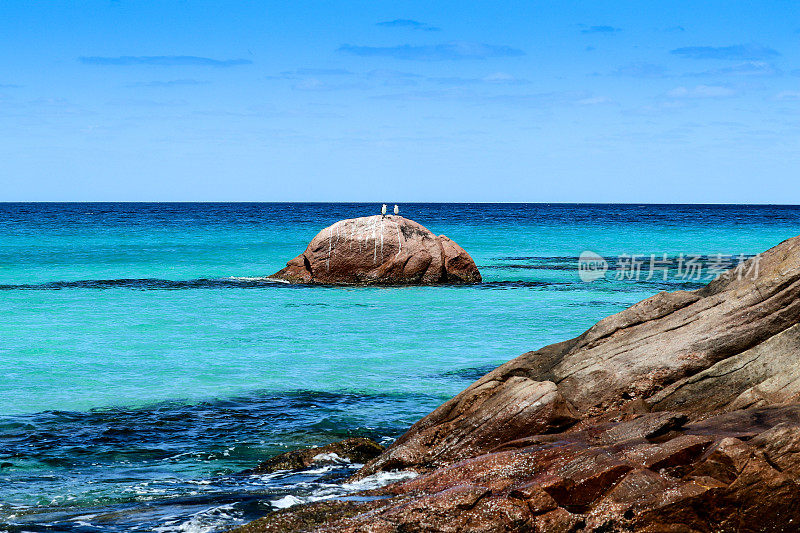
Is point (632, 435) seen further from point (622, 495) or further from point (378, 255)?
point (378, 255)

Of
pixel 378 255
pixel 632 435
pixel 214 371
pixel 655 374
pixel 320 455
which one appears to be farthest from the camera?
pixel 378 255

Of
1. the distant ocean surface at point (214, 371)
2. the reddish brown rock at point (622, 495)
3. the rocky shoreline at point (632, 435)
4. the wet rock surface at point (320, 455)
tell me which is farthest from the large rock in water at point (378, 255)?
the reddish brown rock at point (622, 495)

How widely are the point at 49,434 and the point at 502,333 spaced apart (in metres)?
11.2

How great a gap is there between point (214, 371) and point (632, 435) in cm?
960

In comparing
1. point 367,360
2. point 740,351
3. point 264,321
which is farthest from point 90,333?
point 740,351

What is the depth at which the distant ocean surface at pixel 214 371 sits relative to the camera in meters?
8.38

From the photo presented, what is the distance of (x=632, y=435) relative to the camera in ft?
23.3

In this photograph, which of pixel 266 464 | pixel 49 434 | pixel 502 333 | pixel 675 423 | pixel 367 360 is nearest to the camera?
pixel 675 423

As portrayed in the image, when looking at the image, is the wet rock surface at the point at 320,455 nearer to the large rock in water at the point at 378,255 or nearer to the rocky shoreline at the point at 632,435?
the rocky shoreline at the point at 632,435

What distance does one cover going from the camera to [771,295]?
859 cm

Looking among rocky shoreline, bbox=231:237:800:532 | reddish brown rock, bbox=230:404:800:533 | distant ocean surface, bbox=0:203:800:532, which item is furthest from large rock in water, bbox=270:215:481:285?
reddish brown rock, bbox=230:404:800:533

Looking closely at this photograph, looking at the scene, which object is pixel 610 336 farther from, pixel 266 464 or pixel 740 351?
pixel 266 464

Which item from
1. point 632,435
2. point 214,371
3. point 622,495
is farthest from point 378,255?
point 622,495

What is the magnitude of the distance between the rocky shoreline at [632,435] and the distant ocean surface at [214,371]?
1375 mm
